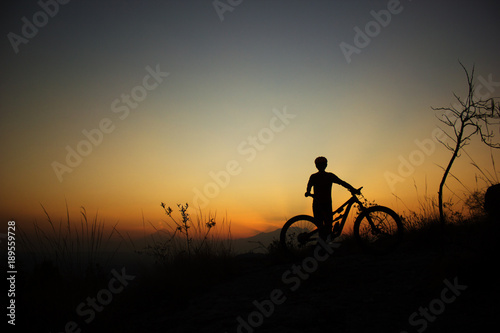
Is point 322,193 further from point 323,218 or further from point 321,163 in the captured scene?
point 321,163

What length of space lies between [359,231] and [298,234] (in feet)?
4.55

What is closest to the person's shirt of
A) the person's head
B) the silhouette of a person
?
the silhouette of a person

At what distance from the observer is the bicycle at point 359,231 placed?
6.30m

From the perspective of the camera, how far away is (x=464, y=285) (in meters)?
3.49

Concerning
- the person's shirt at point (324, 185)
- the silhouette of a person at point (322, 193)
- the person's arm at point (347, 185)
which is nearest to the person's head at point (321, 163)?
the silhouette of a person at point (322, 193)

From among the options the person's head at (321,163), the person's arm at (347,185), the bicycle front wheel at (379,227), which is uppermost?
the person's head at (321,163)

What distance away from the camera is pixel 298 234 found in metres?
6.85

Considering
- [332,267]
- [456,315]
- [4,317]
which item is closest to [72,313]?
[4,317]

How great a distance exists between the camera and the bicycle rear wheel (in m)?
6.79

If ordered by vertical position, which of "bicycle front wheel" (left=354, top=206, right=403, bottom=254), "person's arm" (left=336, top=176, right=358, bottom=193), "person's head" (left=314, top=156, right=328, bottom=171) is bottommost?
"bicycle front wheel" (left=354, top=206, right=403, bottom=254)

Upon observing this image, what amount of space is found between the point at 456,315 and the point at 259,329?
2.14 m

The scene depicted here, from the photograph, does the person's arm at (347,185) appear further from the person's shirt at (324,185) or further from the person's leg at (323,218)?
the person's leg at (323,218)

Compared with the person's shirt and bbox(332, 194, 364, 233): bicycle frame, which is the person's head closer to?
the person's shirt

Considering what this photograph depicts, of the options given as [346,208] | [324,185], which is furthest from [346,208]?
[324,185]
